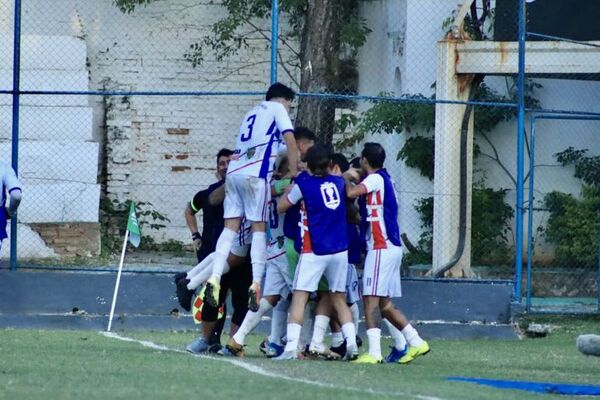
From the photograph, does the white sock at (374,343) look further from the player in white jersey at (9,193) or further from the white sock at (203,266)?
the player in white jersey at (9,193)

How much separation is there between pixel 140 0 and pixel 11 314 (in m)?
7.54

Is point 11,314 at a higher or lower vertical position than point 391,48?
lower

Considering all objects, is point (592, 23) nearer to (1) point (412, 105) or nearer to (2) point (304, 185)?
(1) point (412, 105)

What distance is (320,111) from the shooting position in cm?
2089

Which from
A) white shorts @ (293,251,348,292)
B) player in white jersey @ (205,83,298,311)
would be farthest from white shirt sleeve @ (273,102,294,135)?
white shorts @ (293,251,348,292)

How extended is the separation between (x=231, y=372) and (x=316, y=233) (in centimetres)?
210

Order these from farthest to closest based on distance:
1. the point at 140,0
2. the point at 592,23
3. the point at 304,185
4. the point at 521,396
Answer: the point at 140,0 → the point at 592,23 → the point at 304,185 → the point at 521,396

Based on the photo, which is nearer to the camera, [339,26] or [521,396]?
[521,396]

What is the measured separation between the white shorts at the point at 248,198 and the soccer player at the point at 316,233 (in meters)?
0.28

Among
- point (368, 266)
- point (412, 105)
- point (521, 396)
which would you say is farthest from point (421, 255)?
point (521, 396)

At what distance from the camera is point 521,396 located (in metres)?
9.82

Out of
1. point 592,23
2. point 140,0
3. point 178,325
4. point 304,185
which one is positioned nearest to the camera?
point 304,185

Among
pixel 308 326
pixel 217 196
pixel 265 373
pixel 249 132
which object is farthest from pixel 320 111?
pixel 265 373

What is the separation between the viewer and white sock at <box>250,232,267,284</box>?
41.3 feet
